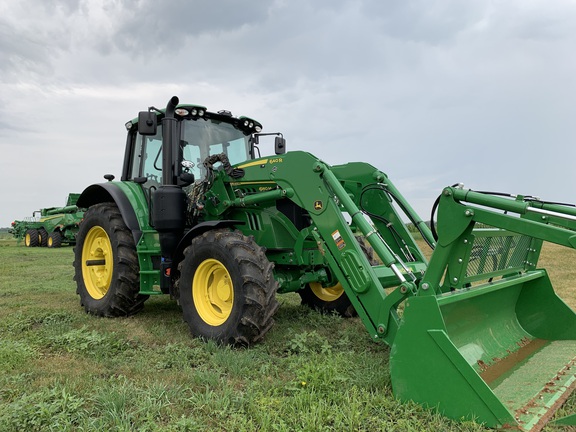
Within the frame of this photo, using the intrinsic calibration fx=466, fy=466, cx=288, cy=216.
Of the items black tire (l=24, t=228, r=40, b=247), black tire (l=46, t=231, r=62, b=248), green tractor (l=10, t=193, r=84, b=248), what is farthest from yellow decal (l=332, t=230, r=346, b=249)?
black tire (l=24, t=228, r=40, b=247)

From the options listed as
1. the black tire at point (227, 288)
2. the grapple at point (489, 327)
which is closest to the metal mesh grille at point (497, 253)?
the grapple at point (489, 327)

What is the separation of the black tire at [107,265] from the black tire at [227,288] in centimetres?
103

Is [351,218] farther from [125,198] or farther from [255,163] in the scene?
[125,198]

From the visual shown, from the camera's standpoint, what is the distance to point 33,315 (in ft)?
19.0

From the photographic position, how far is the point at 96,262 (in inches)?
247

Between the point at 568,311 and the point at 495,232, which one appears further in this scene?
the point at 568,311

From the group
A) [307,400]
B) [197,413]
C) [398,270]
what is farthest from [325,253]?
[197,413]

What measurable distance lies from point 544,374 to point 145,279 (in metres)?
4.22

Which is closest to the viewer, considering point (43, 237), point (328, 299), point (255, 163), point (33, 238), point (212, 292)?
point (212, 292)

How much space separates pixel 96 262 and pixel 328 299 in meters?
3.15

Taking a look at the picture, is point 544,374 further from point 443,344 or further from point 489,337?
point 443,344

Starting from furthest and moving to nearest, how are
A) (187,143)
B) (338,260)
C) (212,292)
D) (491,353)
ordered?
1. (187,143)
2. (212,292)
3. (338,260)
4. (491,353)

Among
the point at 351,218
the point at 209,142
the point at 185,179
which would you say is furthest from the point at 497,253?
the point at 209,142

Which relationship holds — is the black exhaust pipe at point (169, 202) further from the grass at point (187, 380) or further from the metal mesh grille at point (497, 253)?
the metal mesh grille at point (497, 253)
